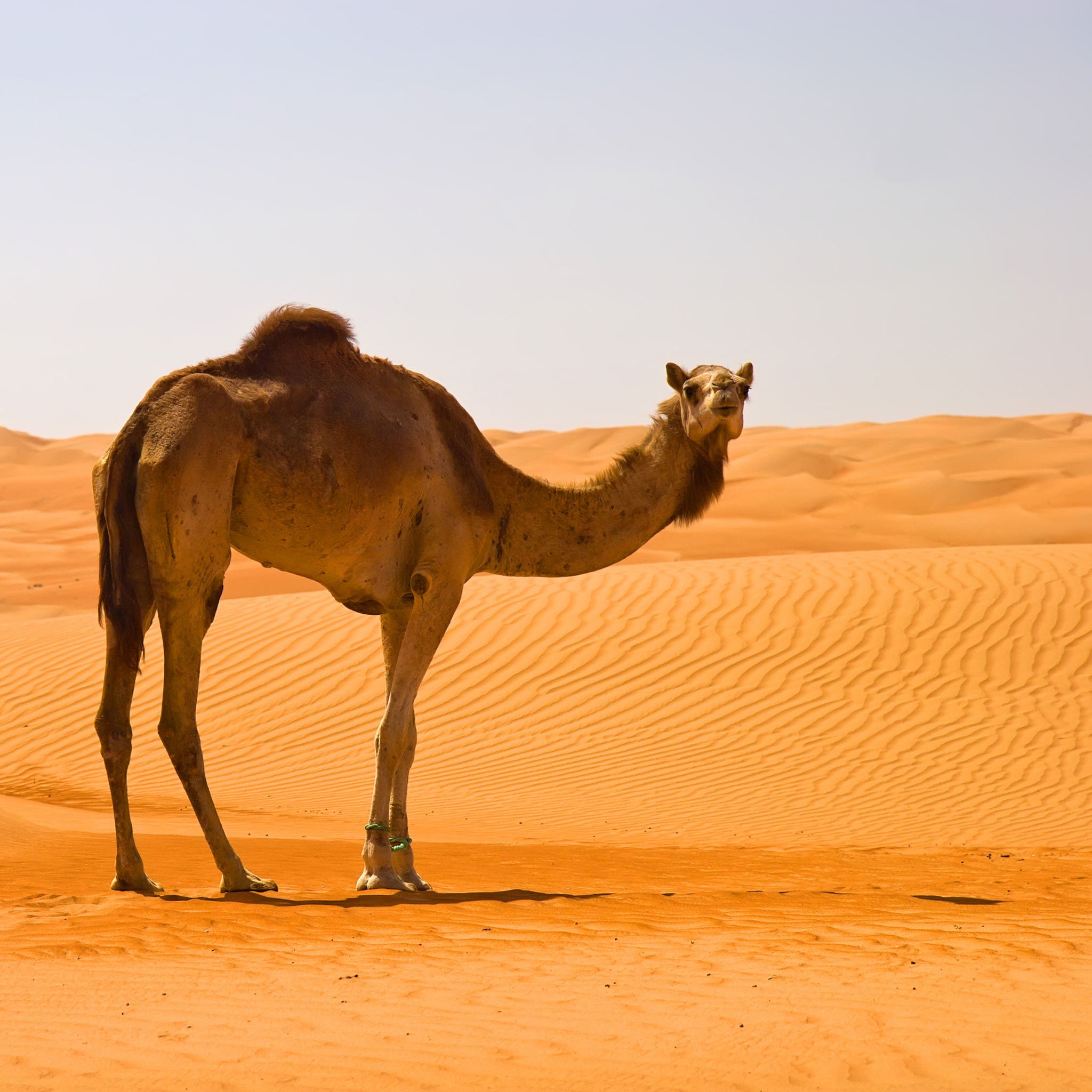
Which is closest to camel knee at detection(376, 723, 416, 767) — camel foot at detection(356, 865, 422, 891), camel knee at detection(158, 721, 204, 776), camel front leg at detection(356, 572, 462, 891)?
camel front leg at detection(356, 572, 462, 891)

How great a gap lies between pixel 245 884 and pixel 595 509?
2.96 m

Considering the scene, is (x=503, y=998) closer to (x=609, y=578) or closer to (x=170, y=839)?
(x=170, y=839)

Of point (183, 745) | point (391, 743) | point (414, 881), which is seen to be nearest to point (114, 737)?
Result: point (183, 745)

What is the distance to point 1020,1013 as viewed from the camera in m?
4.64

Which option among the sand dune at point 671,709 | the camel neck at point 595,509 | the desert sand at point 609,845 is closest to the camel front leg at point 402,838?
the desert sand at point 609,845

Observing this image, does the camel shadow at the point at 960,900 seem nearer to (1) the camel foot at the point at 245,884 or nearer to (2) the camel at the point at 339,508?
(2) the camel at the point at 339,508

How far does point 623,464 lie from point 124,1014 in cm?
482

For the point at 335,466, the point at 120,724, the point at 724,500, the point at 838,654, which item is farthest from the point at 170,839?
the point at 724,500

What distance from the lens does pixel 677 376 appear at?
8.37m

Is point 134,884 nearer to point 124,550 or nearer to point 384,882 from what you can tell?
point 384,882

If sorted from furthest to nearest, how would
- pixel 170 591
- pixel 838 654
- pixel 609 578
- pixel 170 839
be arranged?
pixel 609 578 → pixel 838 654 → pixel 170 839 → pixel 170 591

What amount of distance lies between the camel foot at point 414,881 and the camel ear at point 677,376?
10.3 feet

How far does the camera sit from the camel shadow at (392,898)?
720 centimetres

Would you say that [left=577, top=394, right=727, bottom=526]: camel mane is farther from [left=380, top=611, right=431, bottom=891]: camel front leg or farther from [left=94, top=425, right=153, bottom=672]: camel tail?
[left=94, top=425, right=153, bottom=672]: camel tail
